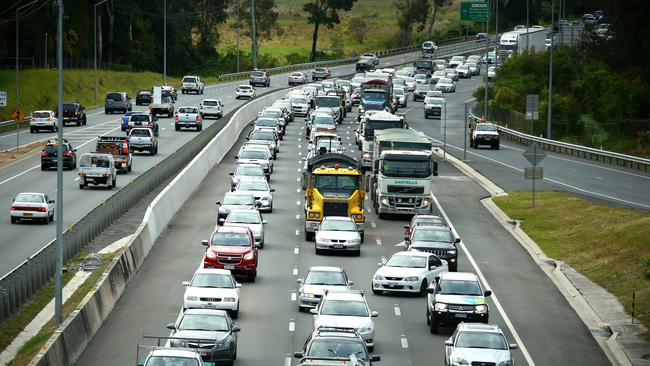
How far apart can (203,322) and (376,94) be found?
65250 mm

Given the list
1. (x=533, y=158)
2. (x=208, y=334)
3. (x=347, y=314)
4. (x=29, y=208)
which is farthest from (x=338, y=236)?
(x=208, y=334)

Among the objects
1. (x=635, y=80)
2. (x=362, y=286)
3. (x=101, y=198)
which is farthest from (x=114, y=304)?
(x=635, y=80)

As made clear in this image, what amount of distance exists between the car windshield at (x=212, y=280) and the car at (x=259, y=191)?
69.5 ft

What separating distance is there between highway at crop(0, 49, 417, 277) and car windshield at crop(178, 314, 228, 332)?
45.8 feet

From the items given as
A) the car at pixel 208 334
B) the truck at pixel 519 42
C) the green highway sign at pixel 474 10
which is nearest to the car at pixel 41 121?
the green highway sign at pixel 474 10

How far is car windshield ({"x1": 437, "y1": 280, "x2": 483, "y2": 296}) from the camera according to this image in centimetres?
3350

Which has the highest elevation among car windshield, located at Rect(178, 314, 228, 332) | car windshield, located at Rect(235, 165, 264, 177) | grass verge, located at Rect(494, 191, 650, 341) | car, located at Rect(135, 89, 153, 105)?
car, located at Rect(135, 89, 153, 105)

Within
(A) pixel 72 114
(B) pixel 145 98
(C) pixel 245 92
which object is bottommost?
(A) pixel 72 114

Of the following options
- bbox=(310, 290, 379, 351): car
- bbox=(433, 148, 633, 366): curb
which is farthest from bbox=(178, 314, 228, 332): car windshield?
bbox=(433, 148, 633, 366): curb

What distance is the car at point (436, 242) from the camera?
141ft

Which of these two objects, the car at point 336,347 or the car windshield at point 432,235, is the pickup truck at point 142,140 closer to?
the car windshield at point 432,235

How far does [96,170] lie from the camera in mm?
63281

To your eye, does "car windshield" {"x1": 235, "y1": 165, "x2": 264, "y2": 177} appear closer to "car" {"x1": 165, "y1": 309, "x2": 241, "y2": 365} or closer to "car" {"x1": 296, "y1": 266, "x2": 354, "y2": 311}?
"car" {"x1": 296, "y1": 266, "x2": 354, "y2": 311}

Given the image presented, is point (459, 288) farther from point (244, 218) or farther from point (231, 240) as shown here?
point (244, 218)
